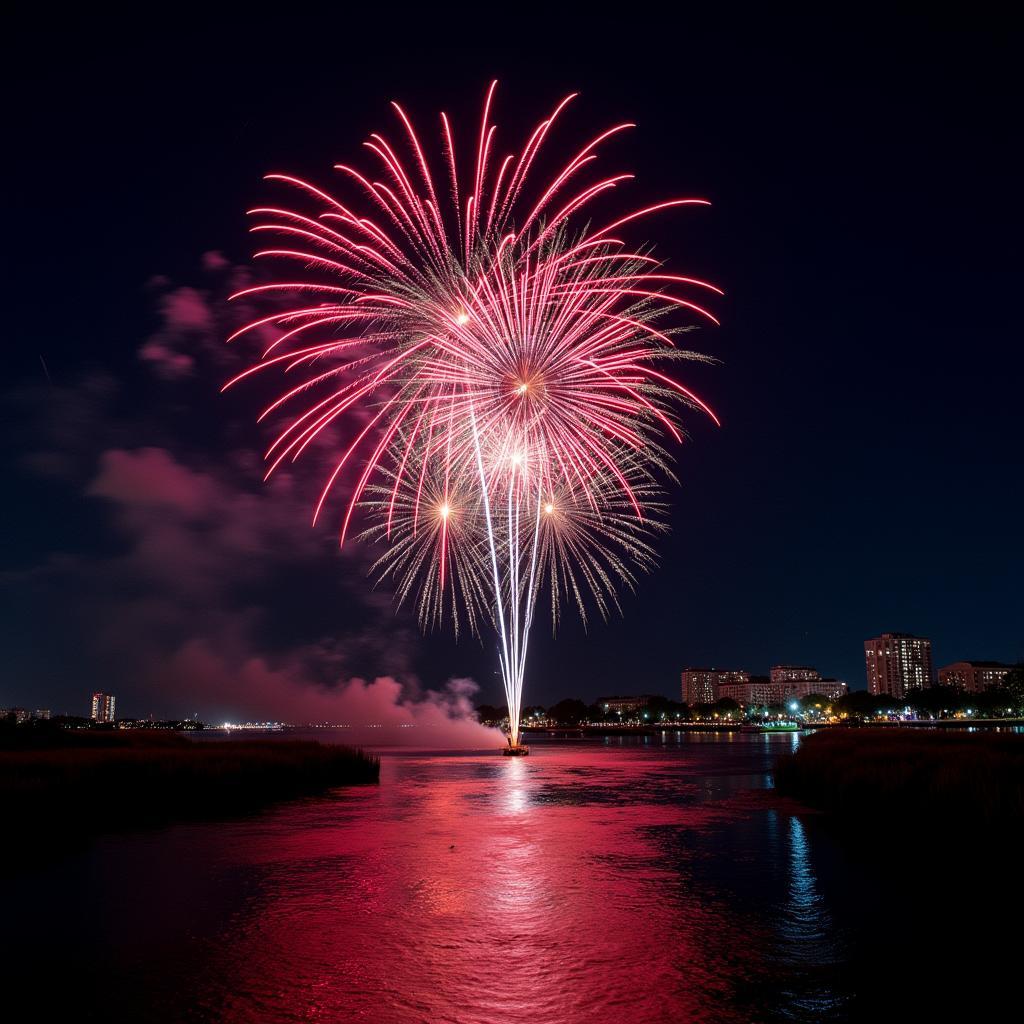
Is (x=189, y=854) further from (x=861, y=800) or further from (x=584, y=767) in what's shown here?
(x=584, y=767)

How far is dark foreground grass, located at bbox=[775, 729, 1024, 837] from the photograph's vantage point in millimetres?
20328

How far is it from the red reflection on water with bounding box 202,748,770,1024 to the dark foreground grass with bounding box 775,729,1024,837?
218 inches

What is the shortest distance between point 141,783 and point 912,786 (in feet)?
77.8

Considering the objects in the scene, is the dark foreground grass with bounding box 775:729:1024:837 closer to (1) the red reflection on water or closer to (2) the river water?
(2) the river water

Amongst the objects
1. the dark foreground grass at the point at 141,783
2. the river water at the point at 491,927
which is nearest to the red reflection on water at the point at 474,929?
Result: the river water at the point at 491,927

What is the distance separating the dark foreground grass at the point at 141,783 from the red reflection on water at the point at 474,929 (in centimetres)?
588

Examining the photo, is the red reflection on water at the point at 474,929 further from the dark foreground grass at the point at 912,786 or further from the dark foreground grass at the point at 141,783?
the dark foreground grass at the point at 141,783

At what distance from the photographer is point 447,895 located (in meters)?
15.1

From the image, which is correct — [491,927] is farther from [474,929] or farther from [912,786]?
[912,786]

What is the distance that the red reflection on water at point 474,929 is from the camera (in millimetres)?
9398

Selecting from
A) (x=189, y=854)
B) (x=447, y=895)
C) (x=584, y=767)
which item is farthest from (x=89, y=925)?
(x=584, y=767)

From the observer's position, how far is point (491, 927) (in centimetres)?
1277

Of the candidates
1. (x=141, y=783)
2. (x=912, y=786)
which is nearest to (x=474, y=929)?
(x=912, y=786)

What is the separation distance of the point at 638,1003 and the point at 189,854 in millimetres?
14023
